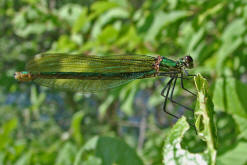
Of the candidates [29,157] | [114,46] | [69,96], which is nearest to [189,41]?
[114,46]

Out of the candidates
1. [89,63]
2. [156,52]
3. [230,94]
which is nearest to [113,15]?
[156,52]

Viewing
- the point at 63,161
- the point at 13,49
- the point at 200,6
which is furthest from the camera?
the point at 13,49

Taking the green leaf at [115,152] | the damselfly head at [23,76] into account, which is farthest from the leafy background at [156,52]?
the damselfly head at [23,76]

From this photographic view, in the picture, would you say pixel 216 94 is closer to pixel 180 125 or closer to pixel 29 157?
pixel 180 125

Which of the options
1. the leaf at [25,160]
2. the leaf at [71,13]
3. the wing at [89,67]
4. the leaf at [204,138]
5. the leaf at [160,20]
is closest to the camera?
the leaf at [204,138]

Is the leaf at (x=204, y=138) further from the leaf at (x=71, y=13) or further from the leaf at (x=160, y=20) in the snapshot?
the leaf at (x=71, y=13)

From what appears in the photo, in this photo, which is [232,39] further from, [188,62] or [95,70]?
[95,70]

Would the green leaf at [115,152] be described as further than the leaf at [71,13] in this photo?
No
